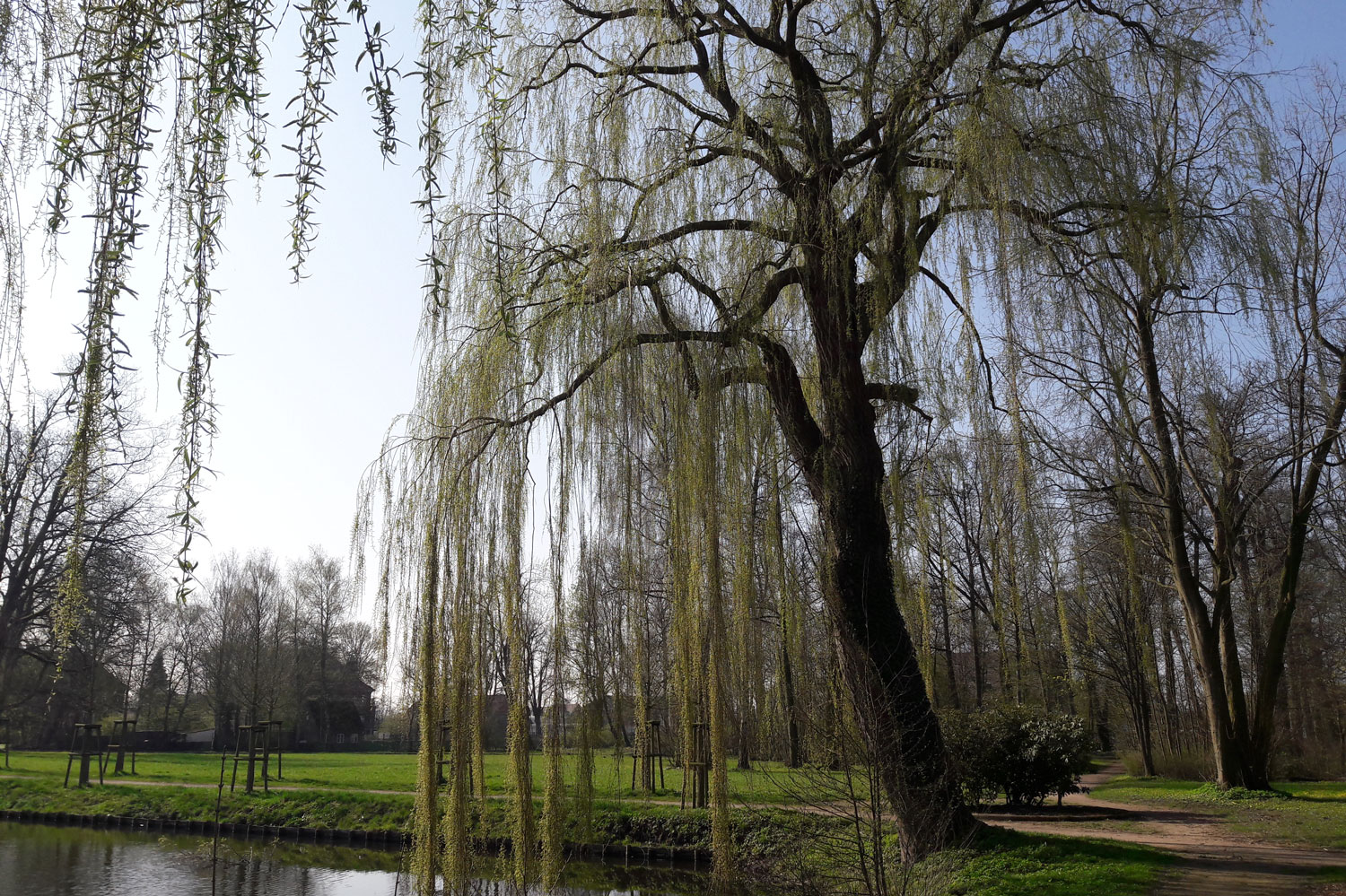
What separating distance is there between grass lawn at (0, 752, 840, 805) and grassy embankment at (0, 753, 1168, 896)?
0.03m

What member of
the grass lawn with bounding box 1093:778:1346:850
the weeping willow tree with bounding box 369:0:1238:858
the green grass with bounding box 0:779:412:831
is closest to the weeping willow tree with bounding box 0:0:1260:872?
the weeping willow tree with bounding box 369:0:1238:858

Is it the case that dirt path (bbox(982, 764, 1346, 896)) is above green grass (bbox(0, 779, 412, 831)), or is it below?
above

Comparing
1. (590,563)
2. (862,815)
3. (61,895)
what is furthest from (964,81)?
(61,895)

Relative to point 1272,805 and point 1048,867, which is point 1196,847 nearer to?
point 1048,867

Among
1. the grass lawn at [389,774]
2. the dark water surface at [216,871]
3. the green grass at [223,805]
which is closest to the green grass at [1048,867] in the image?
the grass lawn at [389,774]

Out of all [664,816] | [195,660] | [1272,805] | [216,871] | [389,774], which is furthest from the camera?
[195,660]

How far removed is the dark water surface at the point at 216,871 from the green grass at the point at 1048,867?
322cm

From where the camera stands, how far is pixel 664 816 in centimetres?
1282

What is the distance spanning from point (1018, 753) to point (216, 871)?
11.7 m

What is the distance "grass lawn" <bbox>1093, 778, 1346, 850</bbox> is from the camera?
9616 mm

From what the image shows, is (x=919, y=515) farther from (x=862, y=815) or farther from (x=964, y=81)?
(x=964, y=81)

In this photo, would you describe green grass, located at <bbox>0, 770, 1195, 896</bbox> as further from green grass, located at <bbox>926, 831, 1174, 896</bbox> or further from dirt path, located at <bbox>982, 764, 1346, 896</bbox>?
dirt path, located at <bbox>982, 764, 1346, 896</bbox>

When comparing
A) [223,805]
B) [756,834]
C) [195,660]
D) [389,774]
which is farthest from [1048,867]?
[195,660]

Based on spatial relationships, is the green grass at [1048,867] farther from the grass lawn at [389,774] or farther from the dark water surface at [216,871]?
the dark water surface at [216,871]
